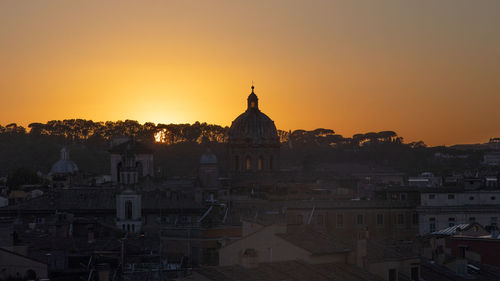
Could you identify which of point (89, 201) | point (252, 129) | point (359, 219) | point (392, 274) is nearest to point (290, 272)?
point (392, 274)

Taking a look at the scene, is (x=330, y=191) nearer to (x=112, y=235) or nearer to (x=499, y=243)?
(x=112, y=235)

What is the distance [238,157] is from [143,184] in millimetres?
16049

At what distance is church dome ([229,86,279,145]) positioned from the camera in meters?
105

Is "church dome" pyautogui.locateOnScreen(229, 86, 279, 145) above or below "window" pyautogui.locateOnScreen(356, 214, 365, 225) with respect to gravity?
above

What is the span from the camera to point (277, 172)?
101000mm

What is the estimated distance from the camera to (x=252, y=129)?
10544 centimetres

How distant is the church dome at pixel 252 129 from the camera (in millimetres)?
105250

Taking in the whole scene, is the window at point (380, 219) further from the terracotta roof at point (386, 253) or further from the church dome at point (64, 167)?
the church dome at point (64, 167)

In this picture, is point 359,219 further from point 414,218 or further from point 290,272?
point 290,272

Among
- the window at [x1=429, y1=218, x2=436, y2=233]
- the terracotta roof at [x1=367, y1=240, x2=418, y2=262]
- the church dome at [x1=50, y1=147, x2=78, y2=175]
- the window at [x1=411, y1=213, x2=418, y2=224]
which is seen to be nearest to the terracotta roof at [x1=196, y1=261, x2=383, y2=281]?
the terracotta roof at [x1=367, y1=240, x2=418, y2=262]

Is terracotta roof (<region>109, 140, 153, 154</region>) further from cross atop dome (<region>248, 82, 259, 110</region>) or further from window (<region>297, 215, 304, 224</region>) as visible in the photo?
window (<region>297, 215, 304, 224</region>)

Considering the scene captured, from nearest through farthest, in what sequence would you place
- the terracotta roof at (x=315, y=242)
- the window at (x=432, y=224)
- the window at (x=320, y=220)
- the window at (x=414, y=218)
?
the terracotta roof at (x=315, y=242)
the window at (x=320, y=220)
the window at (x=432, y=224)
the window at (x=414, y=218)

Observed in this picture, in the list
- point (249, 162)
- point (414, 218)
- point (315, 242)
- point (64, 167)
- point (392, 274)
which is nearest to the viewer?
point (392, 274)

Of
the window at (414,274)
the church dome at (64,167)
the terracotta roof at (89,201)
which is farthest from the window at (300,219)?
the church dome at (64,167)
